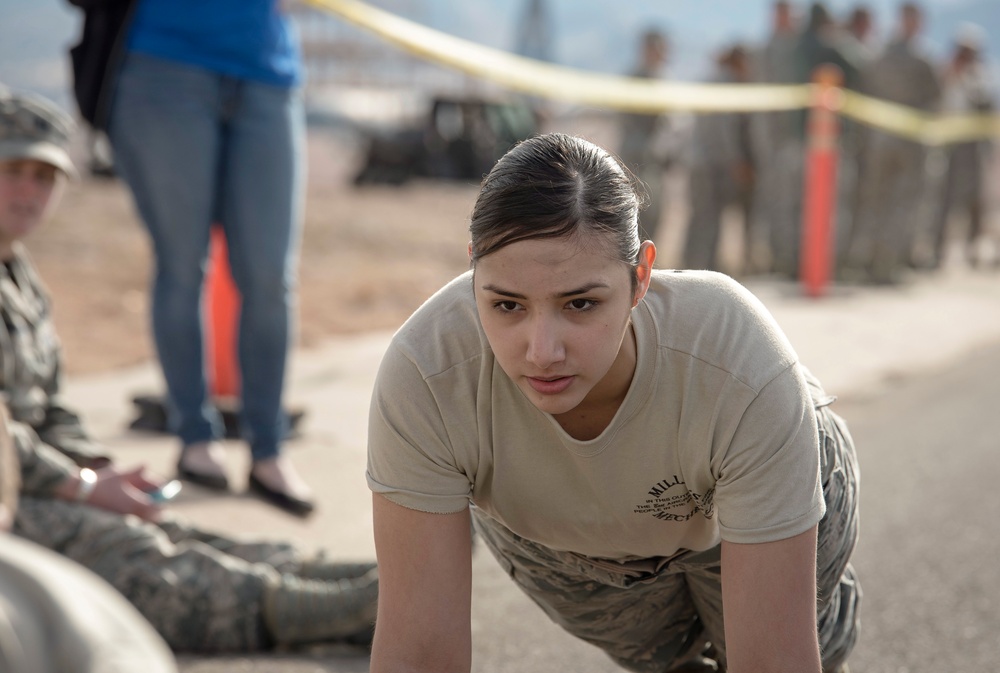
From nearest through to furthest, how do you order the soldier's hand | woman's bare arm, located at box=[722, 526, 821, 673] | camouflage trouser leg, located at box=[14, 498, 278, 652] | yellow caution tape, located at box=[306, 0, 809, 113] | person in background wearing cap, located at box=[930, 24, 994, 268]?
woman's bare arm, located at box=[722, 526, 821, 673]
camouflage trouser leg, located at box=[14, 498, 278, 652]
the soldier's hand
yellow caution tape, located at box=[306, 0, 809, 113]
person in background wearing cap, located at box=[930, 24, 994, 268]

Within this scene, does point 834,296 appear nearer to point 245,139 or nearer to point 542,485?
point 245,139

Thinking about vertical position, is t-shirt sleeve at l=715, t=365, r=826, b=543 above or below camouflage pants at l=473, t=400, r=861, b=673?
above

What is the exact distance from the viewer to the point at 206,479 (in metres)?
3.89

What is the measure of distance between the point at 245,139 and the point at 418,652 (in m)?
2.20

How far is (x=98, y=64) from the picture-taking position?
150 inches

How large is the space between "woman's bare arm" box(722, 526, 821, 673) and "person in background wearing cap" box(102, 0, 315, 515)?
82.2 inches

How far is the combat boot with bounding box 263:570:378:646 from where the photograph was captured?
2.91 m

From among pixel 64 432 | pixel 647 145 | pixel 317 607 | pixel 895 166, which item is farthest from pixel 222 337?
pixel 895 166

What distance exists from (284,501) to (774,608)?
2.16m

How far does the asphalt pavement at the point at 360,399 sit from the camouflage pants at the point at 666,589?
1.53 feet

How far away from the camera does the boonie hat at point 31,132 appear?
3.13 m

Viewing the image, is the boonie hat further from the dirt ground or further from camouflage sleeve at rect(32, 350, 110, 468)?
the dirt ground

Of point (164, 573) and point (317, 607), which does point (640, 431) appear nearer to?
point (317, 607)

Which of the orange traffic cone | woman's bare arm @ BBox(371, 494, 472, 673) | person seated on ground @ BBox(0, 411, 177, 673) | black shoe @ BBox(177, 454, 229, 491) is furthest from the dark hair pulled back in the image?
the orange traffic cone
